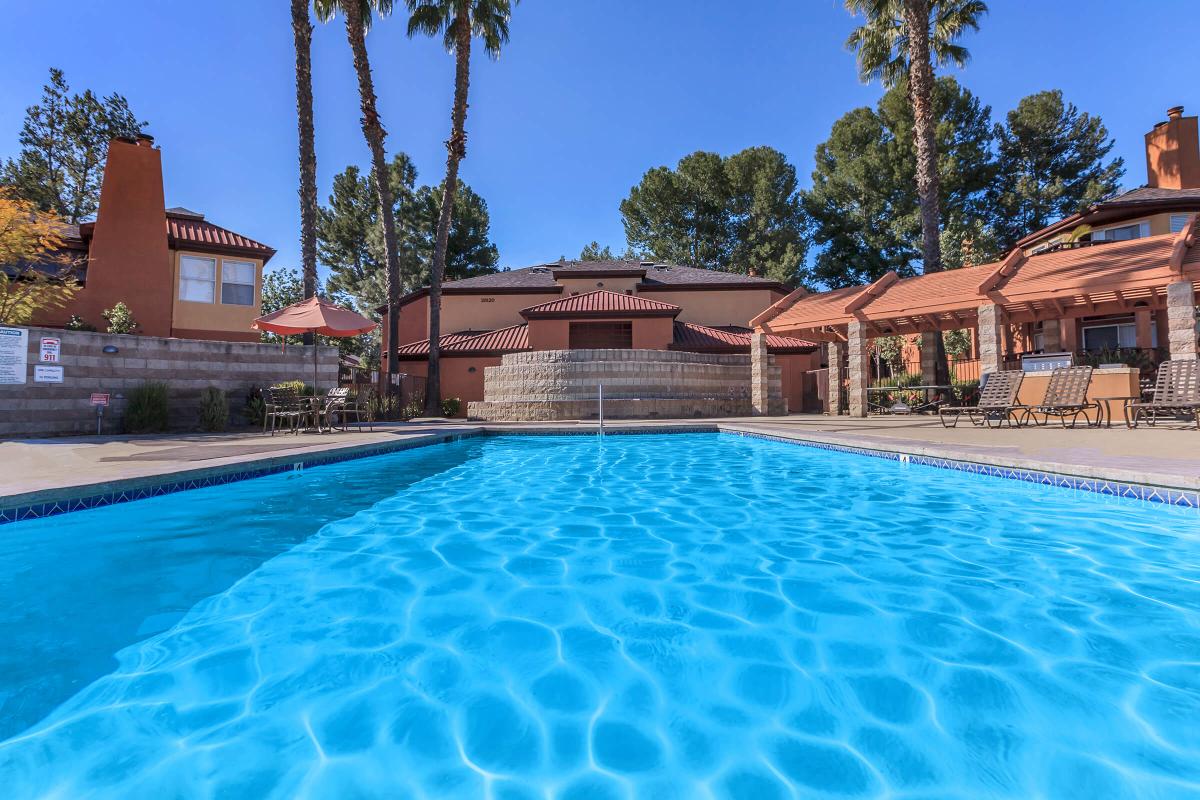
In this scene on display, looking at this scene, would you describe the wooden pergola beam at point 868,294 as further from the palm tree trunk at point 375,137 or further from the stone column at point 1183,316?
the palm tree trunk at point 375,137

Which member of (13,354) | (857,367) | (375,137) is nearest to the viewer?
(13,354)

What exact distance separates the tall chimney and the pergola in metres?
7.93

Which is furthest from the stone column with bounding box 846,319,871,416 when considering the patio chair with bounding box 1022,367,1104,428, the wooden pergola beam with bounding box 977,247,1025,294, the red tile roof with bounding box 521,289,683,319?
the red tile roof with bounding box 521,289,683,319

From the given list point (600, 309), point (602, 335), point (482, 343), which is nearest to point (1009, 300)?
point (600, 309)

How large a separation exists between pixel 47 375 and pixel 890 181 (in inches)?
1405

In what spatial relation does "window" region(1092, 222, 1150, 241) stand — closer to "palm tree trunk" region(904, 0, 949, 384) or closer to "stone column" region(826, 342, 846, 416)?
"palm tree trunk" region(904, 0, 949, 384)

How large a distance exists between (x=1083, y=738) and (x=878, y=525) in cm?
312

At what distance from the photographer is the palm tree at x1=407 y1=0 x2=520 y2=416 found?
18141 mm

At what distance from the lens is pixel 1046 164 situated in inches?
1182

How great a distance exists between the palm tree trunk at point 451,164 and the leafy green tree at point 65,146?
20.3 metres

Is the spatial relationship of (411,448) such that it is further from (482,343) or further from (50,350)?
(482,343)

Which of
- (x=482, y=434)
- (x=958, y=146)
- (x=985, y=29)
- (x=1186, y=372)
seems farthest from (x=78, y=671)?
(x=958, y=146)

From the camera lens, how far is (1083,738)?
1.97m

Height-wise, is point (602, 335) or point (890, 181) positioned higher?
point (890, 181)
